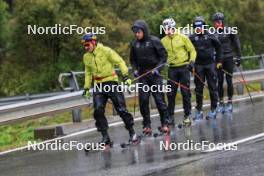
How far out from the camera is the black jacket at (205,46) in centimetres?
1481

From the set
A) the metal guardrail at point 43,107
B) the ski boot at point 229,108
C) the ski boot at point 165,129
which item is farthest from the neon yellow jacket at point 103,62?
the ski boot at point 229,108

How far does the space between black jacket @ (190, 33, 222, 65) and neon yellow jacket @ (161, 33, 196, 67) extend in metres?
0.89

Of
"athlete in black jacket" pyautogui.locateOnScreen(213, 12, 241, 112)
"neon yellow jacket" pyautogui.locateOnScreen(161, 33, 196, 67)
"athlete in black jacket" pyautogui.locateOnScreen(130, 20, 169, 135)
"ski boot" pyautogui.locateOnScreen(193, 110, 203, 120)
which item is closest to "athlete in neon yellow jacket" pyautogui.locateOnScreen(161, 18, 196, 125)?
"neon yellow jacket" pyautogui.locateOnScreen(161, 33, 196, 67)

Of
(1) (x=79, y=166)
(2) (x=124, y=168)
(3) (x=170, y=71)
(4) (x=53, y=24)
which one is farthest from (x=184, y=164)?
(4) (x=53, y=24)

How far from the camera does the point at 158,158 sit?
1038 centimetres

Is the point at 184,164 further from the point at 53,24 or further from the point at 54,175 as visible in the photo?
the point at 53,24

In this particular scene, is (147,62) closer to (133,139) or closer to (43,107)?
(133,139)

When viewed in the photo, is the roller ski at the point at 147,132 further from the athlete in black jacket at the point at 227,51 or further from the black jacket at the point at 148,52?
the athlete in black jacket at the point at 227,51

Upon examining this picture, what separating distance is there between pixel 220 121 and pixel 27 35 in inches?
600
